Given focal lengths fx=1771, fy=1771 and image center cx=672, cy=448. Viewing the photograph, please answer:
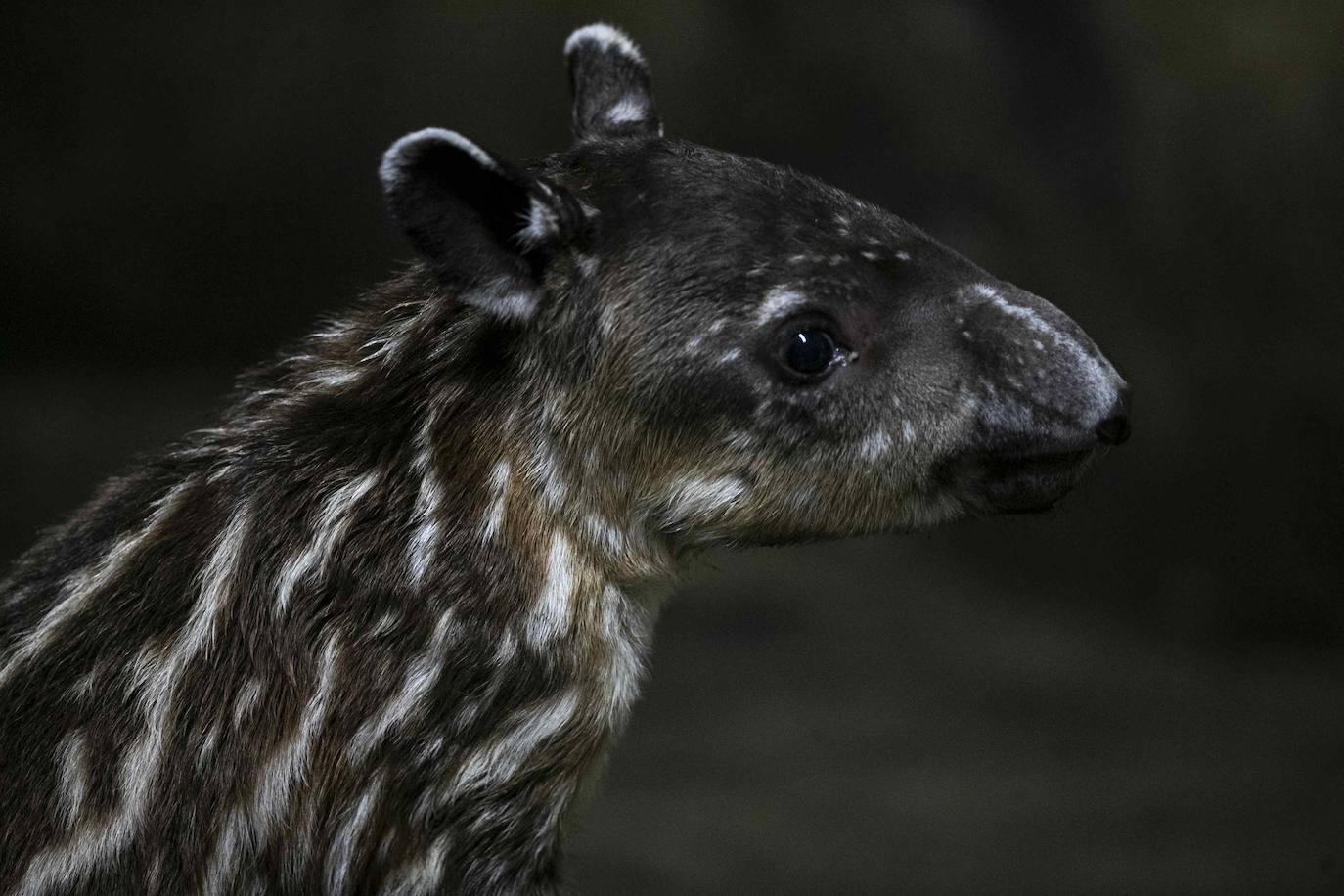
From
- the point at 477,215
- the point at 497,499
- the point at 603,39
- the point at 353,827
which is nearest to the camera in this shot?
the point at 477,215

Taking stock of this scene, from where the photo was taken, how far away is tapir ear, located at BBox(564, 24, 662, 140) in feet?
16.8

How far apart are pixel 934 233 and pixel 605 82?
3813mm

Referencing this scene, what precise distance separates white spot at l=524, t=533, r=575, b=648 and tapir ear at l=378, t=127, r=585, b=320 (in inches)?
24.2

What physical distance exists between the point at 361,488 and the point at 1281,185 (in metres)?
5.50

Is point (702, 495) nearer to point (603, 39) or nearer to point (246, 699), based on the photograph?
point (246, 699)

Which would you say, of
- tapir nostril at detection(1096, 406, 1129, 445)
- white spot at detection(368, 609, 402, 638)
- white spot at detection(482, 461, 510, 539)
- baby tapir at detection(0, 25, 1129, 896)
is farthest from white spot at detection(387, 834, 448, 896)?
tapir nostril at detection(1096, 406, 1129, 445)

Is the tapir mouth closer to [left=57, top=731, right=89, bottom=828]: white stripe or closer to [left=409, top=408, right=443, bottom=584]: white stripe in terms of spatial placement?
[left=409, top=408, right=443, bottom=584]: white stripe

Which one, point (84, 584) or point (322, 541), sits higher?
point (322, 541)

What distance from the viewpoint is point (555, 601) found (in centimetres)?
446

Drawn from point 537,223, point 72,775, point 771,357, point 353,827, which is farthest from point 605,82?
point 72,775

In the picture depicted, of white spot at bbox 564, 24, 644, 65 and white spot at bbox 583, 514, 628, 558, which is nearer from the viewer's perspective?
white spot at bbox 583, 514, 628, 558

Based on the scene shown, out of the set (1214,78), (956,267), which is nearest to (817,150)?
(1214,78)

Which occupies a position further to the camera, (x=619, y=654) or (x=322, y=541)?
(x=619, y=654)

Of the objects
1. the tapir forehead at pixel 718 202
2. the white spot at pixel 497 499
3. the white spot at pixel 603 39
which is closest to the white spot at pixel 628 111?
the white spot at pixel 603 39
